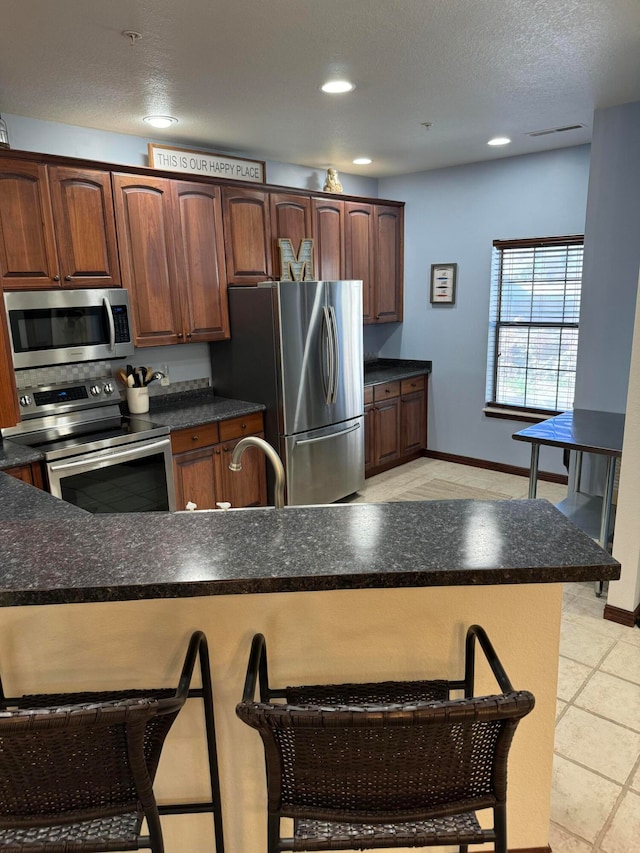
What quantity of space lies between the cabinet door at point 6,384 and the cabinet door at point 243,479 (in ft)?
4.15

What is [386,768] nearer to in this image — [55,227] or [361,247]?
[55,227]

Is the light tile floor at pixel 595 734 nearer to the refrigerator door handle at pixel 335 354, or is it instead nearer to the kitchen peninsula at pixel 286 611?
the kitchen peninsula at pixel 286 611

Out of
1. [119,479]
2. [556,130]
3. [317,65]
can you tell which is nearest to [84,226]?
[119,479]

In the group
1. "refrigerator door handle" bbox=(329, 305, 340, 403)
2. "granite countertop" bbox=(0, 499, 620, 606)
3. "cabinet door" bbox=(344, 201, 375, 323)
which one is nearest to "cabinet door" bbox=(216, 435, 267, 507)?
"refrigerator door handle" bbox=(329, 305, 340, 403)

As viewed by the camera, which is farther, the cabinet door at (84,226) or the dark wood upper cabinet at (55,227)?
the cabinet door at (84,226)

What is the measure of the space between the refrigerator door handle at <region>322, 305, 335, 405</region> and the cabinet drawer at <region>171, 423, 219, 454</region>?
0.88 m

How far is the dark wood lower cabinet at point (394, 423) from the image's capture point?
5.09 metres

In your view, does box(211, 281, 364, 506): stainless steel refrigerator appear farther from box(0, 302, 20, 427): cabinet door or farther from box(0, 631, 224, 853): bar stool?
box(0, 631, 224, 853): bar stool

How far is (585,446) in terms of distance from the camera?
10.1 ft

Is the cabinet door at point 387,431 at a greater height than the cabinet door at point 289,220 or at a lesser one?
lesser

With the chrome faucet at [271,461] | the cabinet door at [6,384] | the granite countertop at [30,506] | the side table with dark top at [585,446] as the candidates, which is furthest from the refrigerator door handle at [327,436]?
the chrome faucet at [271,461]

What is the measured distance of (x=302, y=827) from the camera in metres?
1.07

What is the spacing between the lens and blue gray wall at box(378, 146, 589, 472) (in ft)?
15.2

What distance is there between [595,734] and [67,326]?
3.18 meters
